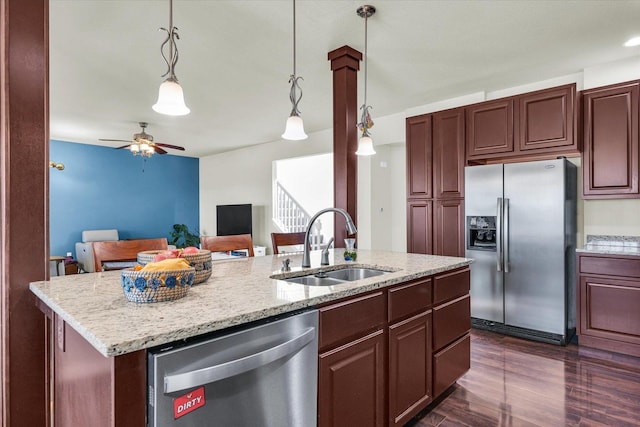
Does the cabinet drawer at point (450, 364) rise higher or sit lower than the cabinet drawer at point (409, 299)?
lower

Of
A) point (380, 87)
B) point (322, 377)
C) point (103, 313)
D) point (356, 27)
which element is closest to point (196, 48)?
point (356, 27)

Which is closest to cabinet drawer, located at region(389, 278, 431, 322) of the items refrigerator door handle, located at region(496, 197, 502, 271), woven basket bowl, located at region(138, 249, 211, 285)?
woven basket bowl, located at region(138, 249, 211, 285)

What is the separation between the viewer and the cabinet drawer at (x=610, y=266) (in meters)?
2.88

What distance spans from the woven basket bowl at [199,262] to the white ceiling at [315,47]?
1.80 metres

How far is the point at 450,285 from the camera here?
226cm

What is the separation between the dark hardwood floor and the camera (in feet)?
6.82

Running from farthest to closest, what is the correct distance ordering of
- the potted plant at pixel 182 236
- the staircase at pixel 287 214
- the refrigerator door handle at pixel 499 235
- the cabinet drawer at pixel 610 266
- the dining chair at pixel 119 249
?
the potted plant at pixel 182 236 < the staircase at pixel 287 214 < the refrigerator door handle at pixel 499 235 < the cabinet drawer at pixel 610 266 < the dining chair at pixel 119 249

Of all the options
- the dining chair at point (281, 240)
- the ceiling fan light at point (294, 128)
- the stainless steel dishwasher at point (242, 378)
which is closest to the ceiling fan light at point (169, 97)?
the ceiling fan light at point (294, 128)

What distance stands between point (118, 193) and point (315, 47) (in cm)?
626

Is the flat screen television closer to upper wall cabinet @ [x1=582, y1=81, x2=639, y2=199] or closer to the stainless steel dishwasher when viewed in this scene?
upper wall cabinet @ [x1=582, y1=81, x2=639, y2=199]

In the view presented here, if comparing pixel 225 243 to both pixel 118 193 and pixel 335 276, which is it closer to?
pixel 335 276

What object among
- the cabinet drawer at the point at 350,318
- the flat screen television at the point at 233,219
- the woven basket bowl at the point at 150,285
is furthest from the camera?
the flat screen television at the point at 233,219

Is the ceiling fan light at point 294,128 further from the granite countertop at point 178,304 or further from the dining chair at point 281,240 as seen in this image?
the dining chair at point 281,240

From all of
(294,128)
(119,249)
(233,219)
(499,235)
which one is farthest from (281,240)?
(233,219)
